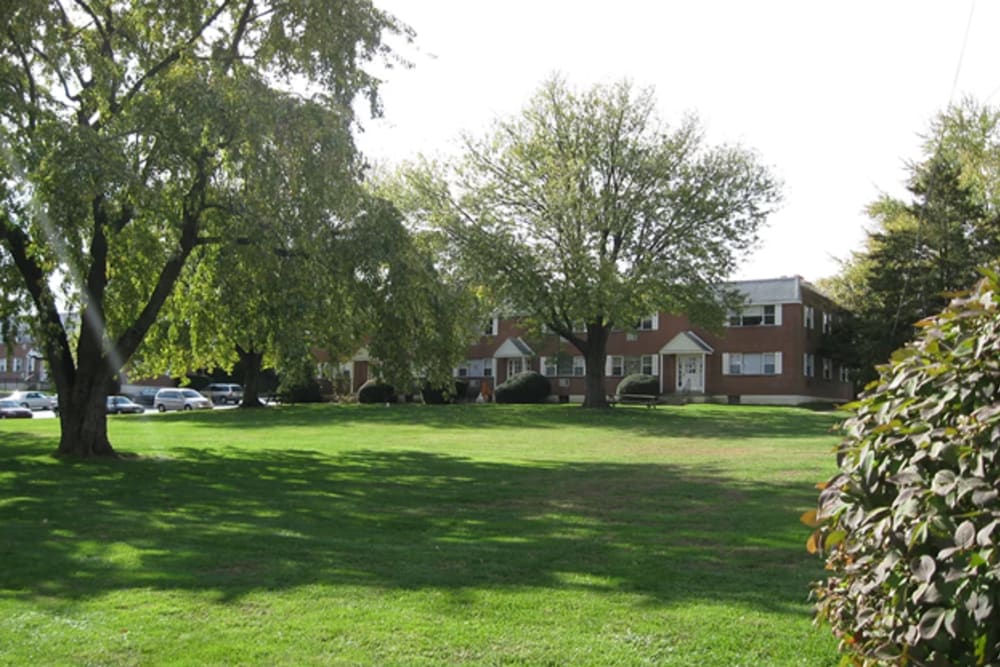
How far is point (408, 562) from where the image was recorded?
28.1 ft

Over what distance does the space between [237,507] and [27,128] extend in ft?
29.6

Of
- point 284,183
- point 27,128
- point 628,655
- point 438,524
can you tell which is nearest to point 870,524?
point 628,655

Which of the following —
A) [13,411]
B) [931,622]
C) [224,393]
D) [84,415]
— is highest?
[931,622]

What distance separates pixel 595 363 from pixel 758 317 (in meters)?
13.6

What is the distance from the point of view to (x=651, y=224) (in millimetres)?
40812

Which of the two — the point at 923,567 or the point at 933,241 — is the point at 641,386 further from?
the point at 923,567

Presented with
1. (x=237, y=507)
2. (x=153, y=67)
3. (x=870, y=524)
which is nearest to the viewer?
(x=870, y=524)

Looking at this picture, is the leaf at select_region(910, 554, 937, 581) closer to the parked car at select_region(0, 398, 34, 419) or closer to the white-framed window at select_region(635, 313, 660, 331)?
the parked car at select_region(0, 398, 34, 419)

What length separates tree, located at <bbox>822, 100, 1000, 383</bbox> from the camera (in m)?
42.6

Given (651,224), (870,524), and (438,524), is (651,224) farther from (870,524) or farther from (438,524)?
(870,524)

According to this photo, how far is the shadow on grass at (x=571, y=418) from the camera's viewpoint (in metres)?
32.1

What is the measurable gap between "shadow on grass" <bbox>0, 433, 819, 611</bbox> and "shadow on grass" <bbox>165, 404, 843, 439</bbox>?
14.8 metres

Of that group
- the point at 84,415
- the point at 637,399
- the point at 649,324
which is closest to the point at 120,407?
the point at 637,399

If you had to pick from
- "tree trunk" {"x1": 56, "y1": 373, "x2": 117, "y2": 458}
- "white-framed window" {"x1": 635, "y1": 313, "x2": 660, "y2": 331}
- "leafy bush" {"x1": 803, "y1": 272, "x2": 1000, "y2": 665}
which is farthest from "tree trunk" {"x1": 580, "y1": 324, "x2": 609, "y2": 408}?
"leafy bush" {"x1": 803, "y1": 272, "x2": 1000, "y2": 665}
